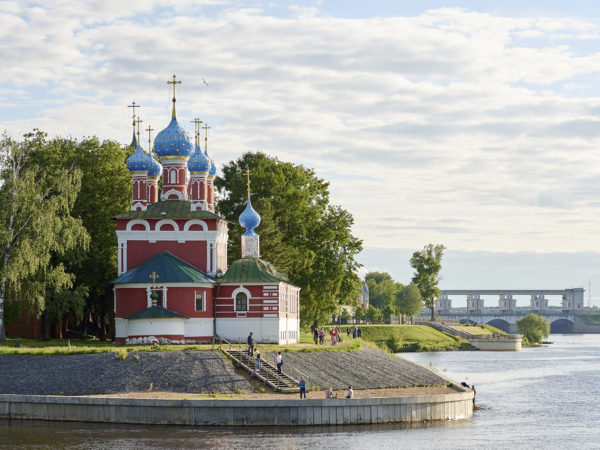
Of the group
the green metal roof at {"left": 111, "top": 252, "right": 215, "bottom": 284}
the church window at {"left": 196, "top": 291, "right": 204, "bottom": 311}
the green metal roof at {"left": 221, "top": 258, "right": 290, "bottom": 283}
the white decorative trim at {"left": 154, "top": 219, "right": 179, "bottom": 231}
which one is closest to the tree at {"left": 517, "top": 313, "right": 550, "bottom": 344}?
the green metal roof at {"left": 221, "top": 258, "right": 290, "bottom": 283}

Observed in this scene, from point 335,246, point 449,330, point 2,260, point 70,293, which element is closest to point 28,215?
point 2,260

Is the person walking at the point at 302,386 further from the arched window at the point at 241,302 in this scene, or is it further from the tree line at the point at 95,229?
the tree line at the point at 95,229

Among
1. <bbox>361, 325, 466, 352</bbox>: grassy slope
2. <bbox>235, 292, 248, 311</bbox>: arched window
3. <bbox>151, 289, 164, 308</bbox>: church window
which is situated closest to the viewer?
<bbox>151, 289, 164, 308</bbox>: church window

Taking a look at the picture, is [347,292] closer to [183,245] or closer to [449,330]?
[183,245]

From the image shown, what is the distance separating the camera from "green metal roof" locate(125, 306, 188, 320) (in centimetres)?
5616

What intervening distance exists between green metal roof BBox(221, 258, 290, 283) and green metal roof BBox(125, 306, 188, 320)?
399 cm

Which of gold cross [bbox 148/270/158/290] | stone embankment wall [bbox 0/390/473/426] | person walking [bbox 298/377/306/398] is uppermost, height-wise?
gold cross [bbox 148/270/158/290]

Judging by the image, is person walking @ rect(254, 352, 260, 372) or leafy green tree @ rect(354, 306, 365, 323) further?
leafy green tree @ rect(354, 306, 365, 323)

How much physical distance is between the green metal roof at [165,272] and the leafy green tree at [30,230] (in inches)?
169

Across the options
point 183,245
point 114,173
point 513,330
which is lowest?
point 513,330

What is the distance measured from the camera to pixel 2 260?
58656mm

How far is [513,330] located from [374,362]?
135005 mm

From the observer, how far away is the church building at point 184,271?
2266 inches

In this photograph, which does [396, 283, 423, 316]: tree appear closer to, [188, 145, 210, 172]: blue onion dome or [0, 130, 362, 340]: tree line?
[0, 130, 362, 340]: tree line
